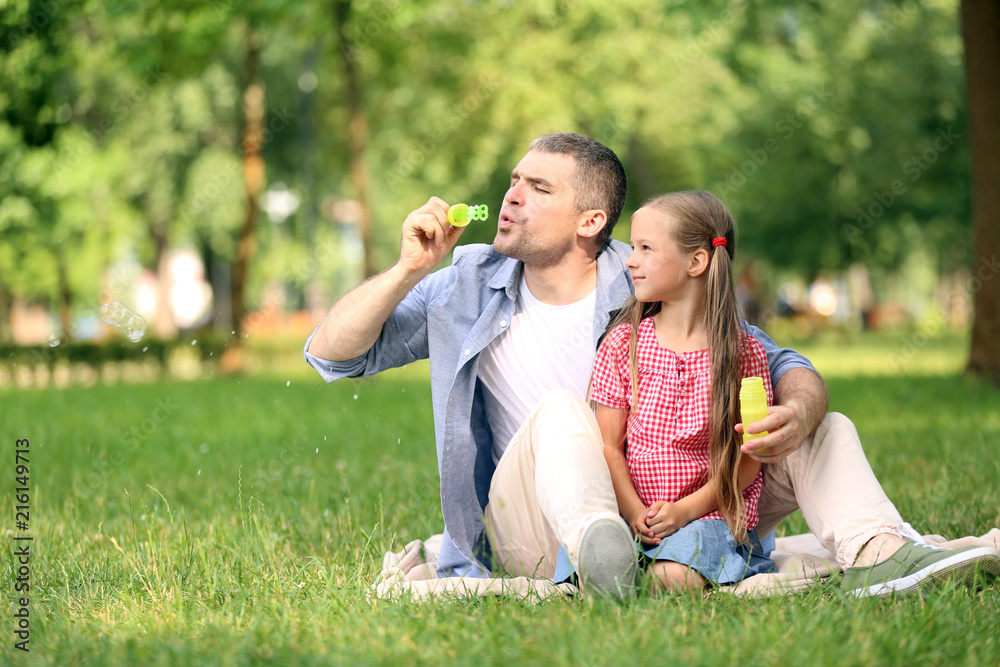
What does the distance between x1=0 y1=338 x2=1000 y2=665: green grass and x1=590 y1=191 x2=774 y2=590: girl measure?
0.26 meters

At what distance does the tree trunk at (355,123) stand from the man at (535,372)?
418 inches

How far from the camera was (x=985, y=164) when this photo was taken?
31.7 feet

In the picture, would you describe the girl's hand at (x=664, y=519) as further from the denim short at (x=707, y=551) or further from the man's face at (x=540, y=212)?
the man's face at (x=540, y=212)

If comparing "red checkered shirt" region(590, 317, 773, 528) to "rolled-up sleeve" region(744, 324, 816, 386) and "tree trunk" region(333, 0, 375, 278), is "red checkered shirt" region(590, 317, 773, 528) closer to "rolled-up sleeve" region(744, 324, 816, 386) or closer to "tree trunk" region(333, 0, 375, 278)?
"rolled-up sleeve" region(744, 324, 816, 386)

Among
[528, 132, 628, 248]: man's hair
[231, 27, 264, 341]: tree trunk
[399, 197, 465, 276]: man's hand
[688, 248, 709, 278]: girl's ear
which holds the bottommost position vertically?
[688, 248, 709, 278]: girl's ear

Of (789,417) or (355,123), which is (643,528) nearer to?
(789,417)

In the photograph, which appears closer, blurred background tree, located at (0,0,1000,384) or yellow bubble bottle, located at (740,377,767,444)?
yellow bubble bottle, located at (740,377,767,444)

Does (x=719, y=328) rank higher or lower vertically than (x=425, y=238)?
lower

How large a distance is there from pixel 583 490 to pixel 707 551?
45 centimetres

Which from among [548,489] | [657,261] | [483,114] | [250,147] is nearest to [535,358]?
[657,261]

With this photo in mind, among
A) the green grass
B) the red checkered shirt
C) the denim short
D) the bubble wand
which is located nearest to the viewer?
the green grass

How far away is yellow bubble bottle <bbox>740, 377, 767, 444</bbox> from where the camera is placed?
294 centimetres

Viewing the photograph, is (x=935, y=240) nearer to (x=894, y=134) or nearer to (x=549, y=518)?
(x=894, y=134)

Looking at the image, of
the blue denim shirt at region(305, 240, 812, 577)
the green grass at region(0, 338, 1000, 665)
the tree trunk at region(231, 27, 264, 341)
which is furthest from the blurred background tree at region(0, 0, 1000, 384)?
the blue denim shirt at region(305, 240, 812, 577)
